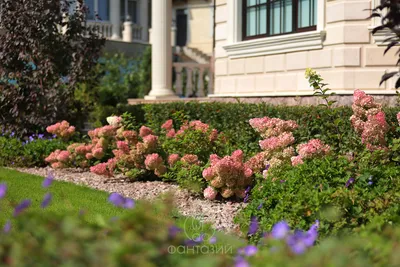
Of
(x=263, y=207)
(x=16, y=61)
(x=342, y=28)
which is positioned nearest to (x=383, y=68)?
(x=342, y=28)

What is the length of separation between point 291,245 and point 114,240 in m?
0.64

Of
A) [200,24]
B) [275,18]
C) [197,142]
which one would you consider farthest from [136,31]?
[197,142]

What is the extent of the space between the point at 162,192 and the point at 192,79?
14.7 metres

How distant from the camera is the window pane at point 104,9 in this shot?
98.7ft

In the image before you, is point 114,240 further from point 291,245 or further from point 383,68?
point 383,68

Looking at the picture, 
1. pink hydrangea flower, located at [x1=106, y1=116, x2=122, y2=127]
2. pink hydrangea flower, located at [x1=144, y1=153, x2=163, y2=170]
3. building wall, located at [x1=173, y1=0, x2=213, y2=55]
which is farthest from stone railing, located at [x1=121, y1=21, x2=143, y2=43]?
pink hydrangea flower, located at [x1=144, y1=153, x2=163, y2=170]

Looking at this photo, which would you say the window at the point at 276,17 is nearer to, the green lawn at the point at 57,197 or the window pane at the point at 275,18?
the window pane at the point at 275,18

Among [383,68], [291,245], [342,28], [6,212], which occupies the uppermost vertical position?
[342,28]

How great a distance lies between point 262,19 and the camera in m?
12.5

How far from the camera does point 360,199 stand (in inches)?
193

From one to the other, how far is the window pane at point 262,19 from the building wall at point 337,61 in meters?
0.58

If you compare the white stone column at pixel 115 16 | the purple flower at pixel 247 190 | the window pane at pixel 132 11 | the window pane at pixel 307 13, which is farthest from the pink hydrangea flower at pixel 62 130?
the window pane at pixel 132 11

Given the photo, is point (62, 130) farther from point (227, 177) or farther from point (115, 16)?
point (115, 16)

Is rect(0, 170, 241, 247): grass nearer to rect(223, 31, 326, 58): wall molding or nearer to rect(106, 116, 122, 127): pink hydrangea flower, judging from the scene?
rect(106, 116, 122, 127): pink hydrangea flower
